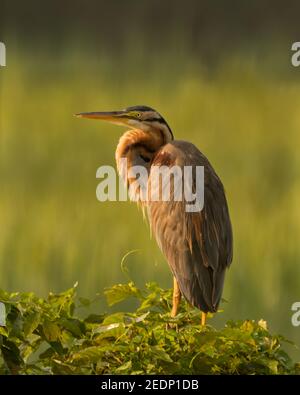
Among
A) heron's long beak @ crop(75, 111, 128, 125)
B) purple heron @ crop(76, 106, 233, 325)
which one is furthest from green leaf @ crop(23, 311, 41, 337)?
heron's long beak @ crop(75, 111, 128, 125)

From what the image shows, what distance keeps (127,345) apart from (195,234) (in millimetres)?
1136

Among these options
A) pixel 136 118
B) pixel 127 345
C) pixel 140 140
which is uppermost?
pixel 136 118

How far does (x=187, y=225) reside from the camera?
4098mm

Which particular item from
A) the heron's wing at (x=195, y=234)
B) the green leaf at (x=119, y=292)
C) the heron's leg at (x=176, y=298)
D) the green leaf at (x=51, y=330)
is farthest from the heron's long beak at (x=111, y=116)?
the green leaf at (x=51, y=330)

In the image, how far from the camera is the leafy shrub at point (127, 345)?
9.79ft

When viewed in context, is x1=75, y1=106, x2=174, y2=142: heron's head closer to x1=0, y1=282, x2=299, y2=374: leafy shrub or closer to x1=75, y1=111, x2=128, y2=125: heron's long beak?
A: x1=75, y1=111, x2=128, y2=125: heron's long beak

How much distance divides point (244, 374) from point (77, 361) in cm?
57

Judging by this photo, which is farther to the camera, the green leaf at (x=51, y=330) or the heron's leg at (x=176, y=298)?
the heron's leg at (x=176, y=298)

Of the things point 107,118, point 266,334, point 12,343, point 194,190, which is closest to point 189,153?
point 194,190

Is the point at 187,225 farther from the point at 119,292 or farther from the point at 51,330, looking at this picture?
the point at 51,330

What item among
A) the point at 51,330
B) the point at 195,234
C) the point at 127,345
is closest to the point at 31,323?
the point at 51,330

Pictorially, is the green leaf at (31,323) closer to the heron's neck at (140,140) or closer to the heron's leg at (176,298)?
the heron's leg at (176,298)

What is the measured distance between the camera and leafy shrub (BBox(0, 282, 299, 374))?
9.79ft

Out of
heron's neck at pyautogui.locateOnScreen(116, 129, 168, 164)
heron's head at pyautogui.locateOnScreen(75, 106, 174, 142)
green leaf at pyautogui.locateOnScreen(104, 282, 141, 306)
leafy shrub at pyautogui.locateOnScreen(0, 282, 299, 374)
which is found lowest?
leafy shrub at pyautogui.locateOnScreen(0, 282, 299, 374)
